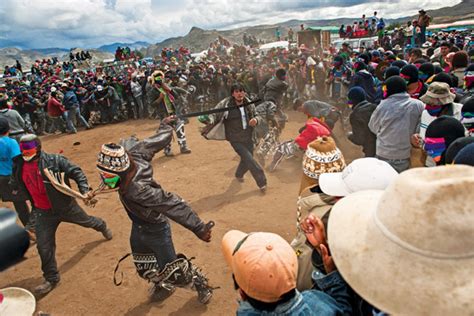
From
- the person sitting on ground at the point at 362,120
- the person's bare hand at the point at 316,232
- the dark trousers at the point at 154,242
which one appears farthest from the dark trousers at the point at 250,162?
the person's bare hand at the point at 316,232

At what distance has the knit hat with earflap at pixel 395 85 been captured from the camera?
4.25m

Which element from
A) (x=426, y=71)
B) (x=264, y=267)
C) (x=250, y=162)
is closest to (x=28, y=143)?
(x=250, y=162)

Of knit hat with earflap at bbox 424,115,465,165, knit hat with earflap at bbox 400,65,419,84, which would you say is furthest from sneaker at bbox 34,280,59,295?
knit hat with earflap at bbox 400,65,419,84

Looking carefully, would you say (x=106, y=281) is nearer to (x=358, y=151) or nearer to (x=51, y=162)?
(x=51, y=162)

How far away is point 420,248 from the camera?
113cm

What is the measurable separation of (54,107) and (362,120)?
11898 mm

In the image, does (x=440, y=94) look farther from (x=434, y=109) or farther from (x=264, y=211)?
(x=264, y=211)

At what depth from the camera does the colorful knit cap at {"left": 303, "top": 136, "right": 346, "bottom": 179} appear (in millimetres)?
2861

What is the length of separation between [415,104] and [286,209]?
8.74 feet

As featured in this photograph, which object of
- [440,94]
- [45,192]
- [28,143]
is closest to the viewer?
A: [440,94]

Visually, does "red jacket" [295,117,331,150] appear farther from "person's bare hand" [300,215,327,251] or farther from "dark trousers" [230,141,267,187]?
"person's bare hand" [300,215,327,251]

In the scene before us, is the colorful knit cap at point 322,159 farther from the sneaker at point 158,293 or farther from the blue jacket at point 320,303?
the sneaker at point 158,293

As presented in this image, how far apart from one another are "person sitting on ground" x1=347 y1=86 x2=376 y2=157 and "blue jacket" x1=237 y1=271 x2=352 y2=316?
12.9ft

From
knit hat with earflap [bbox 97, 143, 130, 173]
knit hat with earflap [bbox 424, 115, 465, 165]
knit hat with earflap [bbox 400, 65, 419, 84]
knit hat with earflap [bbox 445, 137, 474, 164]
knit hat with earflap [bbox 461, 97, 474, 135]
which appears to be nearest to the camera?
knit hat with earflap [bbox 445, 137, 474, 164]
